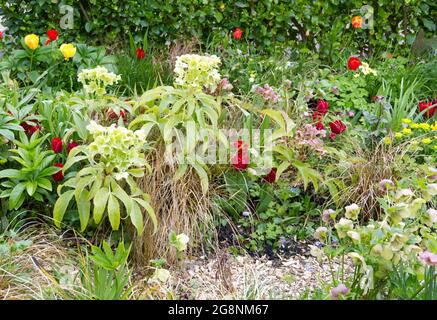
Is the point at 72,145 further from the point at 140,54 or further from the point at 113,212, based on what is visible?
A: the point at 140,54

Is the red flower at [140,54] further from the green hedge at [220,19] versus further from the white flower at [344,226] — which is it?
the white flower at [344,226]

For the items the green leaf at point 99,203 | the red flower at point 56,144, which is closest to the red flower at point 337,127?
the green leaf at point 99,203

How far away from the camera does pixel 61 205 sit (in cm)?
323

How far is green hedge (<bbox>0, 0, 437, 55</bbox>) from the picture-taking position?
17.3ft

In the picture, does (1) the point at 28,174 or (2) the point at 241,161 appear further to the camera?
(2) the point at 241,161

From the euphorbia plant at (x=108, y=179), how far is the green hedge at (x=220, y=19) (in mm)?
2225

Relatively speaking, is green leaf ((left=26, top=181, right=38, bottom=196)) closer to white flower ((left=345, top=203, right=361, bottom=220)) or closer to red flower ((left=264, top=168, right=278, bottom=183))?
red flower ((left=264, top=168, right=278, bottom=183))

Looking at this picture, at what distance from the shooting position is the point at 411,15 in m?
5.69

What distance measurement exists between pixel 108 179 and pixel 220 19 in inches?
98.4

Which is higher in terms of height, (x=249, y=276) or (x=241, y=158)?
(x=241, y=158)

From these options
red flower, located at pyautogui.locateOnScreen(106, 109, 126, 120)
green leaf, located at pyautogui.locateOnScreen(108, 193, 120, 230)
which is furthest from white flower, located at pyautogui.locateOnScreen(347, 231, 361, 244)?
red flower, located at pyautogui.locateOnScreen(106, 109, 126, 120)

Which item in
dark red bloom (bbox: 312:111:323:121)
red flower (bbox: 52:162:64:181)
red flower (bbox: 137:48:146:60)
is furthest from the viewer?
red flower (bbox: 137:48:146:60)

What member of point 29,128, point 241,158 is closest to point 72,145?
point 29,128

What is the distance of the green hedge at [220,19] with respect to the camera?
529cm
